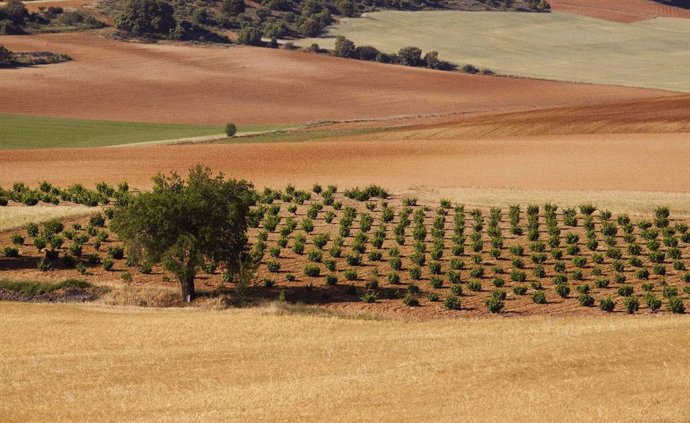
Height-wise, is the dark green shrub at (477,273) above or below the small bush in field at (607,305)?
below

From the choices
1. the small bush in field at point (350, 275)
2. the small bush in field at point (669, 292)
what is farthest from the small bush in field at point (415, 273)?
the small bush in field at point (669, 292)

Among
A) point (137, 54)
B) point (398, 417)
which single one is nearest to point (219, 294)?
point (398, 417)

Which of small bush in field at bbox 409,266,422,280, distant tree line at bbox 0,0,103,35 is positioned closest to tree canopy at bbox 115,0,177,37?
distant tree line at bbox 0,0,103,35

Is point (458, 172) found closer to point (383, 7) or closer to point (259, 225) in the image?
A: point (259, 225)

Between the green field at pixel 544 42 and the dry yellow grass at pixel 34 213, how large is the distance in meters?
88.3

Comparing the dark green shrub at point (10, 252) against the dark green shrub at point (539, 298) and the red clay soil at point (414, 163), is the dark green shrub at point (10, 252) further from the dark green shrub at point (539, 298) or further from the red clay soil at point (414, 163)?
the dark green shrub at point (539, 298)

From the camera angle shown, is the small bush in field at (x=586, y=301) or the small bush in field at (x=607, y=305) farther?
the small bush in field at (x=586, y=301)

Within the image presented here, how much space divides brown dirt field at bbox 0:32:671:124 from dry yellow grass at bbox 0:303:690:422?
81.3 m

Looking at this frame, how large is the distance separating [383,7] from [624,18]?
126ft

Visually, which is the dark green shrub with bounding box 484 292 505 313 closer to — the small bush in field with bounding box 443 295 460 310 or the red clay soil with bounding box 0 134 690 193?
the small bush in field with bounding box 443 295 460 310

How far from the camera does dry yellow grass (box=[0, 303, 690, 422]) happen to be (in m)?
28.1

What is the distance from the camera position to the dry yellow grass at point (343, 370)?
2806cm

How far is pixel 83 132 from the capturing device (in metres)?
109

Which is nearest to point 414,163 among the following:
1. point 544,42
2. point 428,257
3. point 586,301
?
point 428,257
